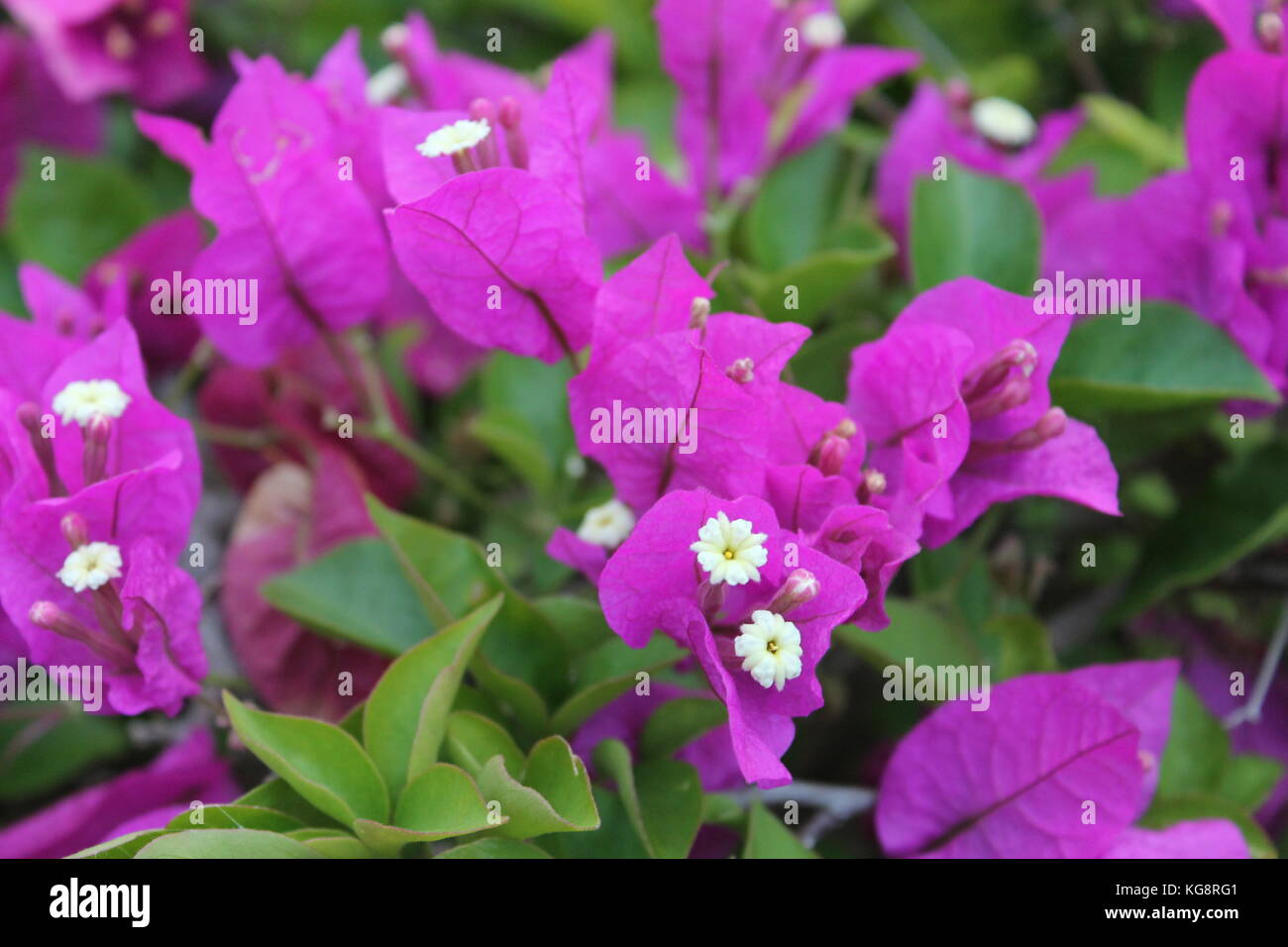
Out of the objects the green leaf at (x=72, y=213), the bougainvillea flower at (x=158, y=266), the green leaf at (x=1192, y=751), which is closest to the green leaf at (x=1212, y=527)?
the green leaf at (x=1192, y=751)

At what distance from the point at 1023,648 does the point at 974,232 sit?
292mm

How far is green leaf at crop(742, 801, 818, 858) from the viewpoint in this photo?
634mm

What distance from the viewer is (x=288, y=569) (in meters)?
0.85

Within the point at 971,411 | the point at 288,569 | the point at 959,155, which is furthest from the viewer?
the point at 959,155

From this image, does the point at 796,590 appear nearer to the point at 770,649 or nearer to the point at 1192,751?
the point at 770,649

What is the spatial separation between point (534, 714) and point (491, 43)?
1.94 ft

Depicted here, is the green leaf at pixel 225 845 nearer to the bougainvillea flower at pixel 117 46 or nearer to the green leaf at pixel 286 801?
the green leaf at pixel 286 801

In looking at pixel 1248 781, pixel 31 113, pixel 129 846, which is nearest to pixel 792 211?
pixel 1248 781

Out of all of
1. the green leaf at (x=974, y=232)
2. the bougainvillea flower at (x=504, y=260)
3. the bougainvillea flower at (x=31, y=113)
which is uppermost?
the bougainvillea flower at (x=31, y=113)

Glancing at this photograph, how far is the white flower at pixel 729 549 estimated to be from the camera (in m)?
0.54

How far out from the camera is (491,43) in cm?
98

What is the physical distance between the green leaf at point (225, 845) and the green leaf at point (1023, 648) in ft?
1.39

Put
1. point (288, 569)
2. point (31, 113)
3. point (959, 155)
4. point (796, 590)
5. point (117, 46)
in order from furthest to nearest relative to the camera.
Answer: point (31, 113) < point (117, 46) < point (959, 155) < point (288, 569) < point (796, 590)
